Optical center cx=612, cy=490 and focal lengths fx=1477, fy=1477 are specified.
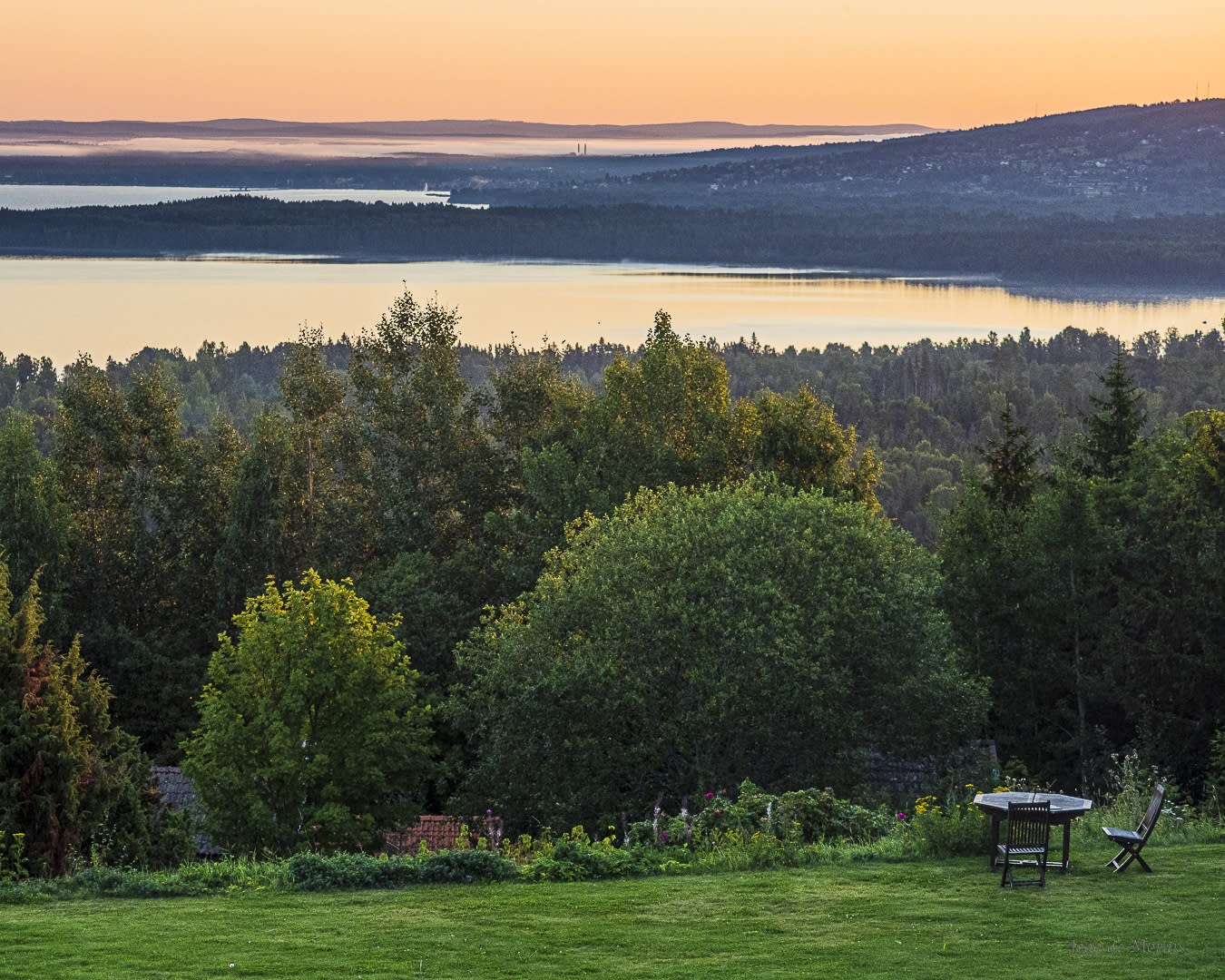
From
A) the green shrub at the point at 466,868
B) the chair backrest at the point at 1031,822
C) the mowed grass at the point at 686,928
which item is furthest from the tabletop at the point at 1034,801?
the green shrub at the point at 466,868

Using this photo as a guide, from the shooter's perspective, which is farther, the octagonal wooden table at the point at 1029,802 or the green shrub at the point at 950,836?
the green shrub at the point at 950,836

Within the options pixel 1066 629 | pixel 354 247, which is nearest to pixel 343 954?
pixel 1066 629

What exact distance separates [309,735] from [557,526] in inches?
480

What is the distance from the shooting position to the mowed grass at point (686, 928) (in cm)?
1055

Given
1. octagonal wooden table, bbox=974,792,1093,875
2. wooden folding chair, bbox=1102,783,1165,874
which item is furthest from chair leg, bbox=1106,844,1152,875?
octagonal wooden table, bbox=974,792,1093,875

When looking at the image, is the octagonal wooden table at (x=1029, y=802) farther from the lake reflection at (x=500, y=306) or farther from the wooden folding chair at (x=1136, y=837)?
the lake reflection at (x=500, y=306)

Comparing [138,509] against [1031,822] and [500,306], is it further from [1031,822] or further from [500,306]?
[500,306]

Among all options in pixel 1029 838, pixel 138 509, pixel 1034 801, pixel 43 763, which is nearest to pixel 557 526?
pixel 138 509

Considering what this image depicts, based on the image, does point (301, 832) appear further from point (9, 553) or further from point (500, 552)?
point (9, 553)

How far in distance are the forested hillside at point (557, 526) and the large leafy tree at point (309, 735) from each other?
4.99ft

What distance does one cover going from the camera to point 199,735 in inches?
1045

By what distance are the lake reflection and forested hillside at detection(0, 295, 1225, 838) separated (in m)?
81.7

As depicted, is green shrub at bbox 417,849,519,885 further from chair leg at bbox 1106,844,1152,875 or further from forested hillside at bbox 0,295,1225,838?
forested hillside at bbox 0,295,1225,838

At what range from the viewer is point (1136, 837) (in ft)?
42.2
